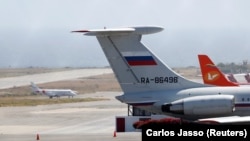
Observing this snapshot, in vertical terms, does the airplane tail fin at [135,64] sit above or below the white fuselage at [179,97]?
above

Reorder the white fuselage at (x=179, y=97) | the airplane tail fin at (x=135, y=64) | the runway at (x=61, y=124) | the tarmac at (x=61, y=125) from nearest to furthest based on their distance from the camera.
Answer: the white fuselage at (x=179, y=97) → the airplane tail fin at (x=135, y=64) → the tarmac at (x=61, y=125) → the runway at (x=61, y=124)

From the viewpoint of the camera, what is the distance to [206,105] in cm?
3128

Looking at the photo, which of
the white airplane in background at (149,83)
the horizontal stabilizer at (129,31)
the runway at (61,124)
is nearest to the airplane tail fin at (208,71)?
the runway at (61,124)

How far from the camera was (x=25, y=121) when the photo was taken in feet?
177

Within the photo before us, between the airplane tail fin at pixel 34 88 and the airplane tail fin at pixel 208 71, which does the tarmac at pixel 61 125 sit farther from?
the airplane tail fin at pixel 34 88

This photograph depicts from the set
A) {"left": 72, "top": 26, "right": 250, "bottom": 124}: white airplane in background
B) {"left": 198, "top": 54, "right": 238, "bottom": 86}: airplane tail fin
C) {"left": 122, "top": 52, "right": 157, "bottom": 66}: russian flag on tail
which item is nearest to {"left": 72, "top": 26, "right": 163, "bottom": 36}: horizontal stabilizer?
{"left": 72, "top": 26, "right": 250, "bottom": 124}: white airplane in background

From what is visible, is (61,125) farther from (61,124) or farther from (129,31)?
(129,31)

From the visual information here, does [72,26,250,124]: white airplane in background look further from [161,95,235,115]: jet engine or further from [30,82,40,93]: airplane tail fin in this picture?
[30,82,40,93]: airplane tail fin

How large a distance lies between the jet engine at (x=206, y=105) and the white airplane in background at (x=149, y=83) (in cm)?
4

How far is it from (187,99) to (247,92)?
2.74 m

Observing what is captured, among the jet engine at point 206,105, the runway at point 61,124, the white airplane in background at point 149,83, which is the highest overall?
the white airplane in background at point 149,83

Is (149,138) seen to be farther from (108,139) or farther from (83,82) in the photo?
(83,82)

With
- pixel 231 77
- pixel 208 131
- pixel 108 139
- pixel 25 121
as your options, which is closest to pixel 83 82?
pixel 231 77

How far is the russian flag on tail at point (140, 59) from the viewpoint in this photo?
32.8m
